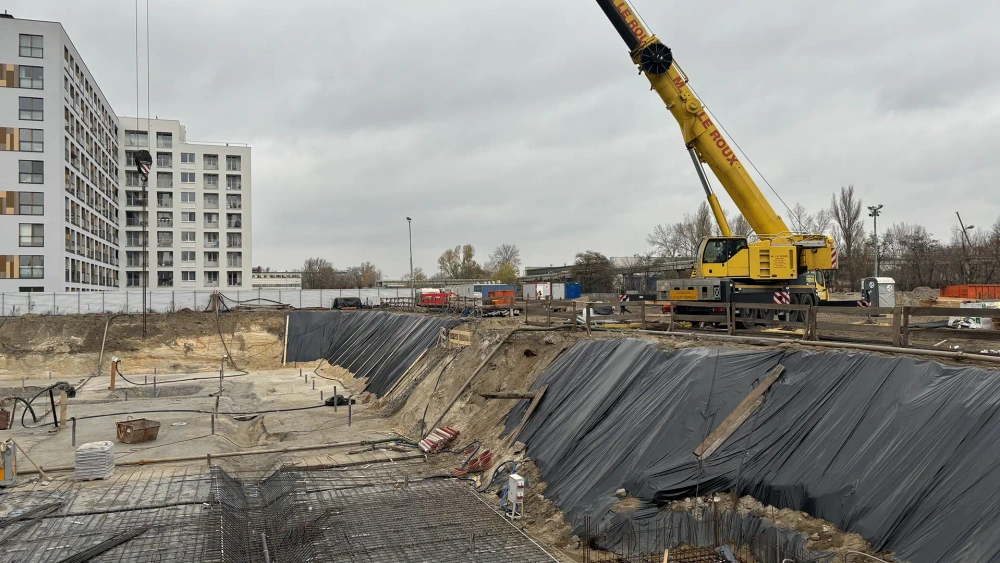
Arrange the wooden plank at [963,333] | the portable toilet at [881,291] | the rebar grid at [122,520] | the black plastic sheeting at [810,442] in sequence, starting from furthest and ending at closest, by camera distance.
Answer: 1. the portable toilet at [881,291]
2. the rebar grid at [122,520]
3. the wooden plank at [963,333]
4. the black plastic sheeting at [810,442]

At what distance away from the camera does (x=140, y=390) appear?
29.8m

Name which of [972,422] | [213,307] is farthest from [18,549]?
[213,307]

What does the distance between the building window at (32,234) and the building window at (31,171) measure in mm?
3317

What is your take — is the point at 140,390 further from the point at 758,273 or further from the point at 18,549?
the point at 758,273

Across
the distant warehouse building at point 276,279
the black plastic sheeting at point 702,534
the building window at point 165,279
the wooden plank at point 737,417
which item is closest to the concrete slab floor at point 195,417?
the black plastic sheeting at point 702,534

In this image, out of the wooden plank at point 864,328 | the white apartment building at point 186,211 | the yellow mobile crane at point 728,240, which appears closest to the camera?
the wooden plank at point 864,328

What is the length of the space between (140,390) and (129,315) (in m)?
13.9

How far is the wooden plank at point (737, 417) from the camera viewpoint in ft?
31.6

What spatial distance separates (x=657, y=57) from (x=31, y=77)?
49.8m

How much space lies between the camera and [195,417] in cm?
2256

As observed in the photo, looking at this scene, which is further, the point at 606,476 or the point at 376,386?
the point at 376,386

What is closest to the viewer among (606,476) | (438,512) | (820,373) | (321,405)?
(820,373)

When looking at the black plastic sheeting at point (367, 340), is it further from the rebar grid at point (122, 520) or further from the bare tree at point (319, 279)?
the bare tree at point (319, 279)

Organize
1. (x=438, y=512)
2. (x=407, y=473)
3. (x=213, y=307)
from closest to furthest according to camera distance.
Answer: (x=438, y=512), (x=407, y=473), (x=213, y=307)
